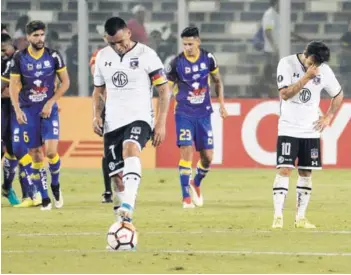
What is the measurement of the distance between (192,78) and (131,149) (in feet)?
16.9

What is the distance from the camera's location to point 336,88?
49.9 ft

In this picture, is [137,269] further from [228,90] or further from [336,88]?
[228,90]

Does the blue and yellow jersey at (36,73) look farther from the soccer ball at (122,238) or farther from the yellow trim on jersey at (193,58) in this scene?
the soccer ball at (122,238)

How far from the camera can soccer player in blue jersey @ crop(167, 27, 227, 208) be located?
18.4m

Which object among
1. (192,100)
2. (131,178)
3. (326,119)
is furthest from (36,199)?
(131,178)

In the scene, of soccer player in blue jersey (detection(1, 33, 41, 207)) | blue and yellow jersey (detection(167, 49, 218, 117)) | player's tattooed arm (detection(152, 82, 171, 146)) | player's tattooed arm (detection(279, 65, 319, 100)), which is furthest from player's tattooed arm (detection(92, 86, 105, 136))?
blue and yellow jersey (detection(167, 49, 218, 117))

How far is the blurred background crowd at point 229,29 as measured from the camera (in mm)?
26781

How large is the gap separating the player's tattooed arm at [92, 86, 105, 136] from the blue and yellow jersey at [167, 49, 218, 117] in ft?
14.4

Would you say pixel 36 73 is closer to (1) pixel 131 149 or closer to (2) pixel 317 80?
(2) pixel 317 80

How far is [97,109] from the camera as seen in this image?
14109mm

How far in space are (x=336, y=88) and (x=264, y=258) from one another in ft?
11.3

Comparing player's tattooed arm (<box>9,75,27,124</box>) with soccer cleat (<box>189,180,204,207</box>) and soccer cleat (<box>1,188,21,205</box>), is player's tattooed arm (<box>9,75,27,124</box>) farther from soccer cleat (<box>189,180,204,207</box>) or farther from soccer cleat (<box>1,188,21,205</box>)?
soccer cleat (<box>189,180,204,207</box>)

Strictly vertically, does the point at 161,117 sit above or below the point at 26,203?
above

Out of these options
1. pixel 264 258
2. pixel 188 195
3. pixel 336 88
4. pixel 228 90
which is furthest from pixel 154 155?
pixel 264 258
